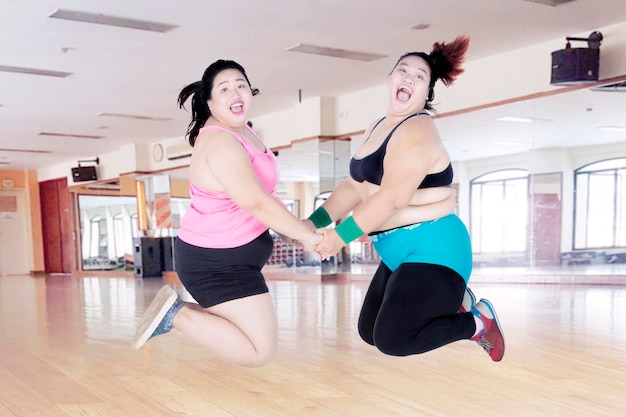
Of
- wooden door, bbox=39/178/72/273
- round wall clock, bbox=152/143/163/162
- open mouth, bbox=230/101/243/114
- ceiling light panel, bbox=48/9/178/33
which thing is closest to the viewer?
open mouth, bbox=230/101/243/114

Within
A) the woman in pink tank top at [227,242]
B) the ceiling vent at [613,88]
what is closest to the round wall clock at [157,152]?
the ceiling vent at [613,88]

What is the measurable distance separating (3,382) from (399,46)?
206 inches

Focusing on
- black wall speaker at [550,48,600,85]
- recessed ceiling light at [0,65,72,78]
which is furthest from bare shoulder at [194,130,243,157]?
recessed ceiling light at [0,65,72,78]

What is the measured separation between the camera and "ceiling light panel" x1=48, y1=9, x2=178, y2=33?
561cm

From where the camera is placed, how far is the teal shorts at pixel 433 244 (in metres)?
2.22

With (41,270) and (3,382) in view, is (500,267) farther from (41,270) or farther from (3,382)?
(41,270)

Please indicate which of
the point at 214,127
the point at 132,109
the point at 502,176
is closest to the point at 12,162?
the point at 132,109

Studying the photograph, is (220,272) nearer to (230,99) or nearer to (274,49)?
(230,99)

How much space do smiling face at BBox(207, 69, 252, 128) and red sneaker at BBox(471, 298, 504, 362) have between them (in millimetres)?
1141

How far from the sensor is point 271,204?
219 cm

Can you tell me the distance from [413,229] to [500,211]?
8.25 m

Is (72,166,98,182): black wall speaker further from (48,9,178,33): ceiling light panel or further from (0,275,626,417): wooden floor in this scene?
(0,275,626,417): wooden floor

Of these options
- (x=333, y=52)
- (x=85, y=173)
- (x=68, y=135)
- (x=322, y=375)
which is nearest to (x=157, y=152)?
(x=68, y=135)

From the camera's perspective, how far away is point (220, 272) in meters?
2.27
